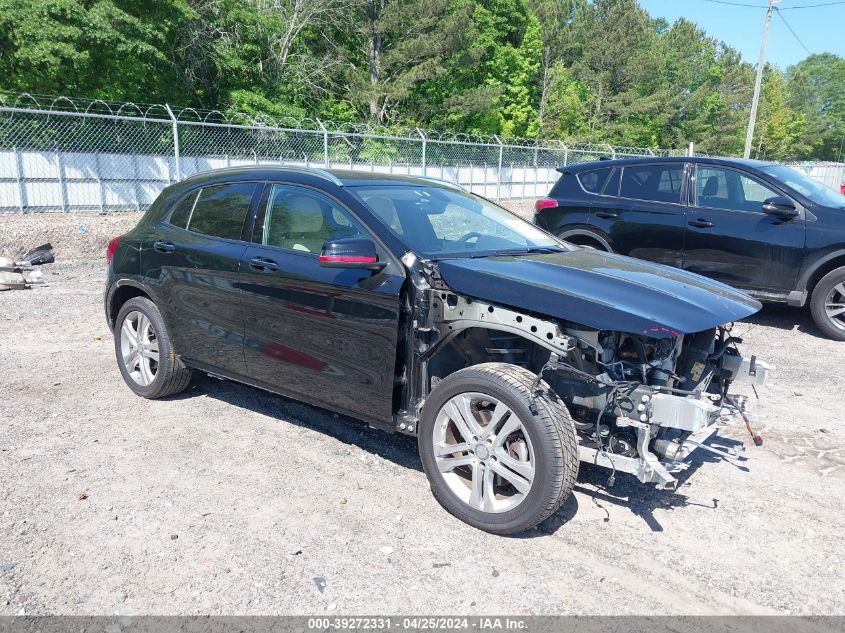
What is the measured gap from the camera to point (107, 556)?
3.10 metres

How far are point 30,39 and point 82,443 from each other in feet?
59.2

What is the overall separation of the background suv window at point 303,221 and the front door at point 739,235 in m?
5.00

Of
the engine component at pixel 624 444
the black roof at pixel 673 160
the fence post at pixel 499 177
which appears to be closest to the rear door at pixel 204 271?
the engine component at pixel 624 444

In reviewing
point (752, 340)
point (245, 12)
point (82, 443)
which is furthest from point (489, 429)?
point (245, 12)

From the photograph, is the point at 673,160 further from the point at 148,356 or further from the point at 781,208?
the point at 148,356

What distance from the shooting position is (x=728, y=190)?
751 cm

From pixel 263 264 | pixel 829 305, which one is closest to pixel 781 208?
pixel 829 305

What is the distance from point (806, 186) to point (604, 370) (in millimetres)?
5739

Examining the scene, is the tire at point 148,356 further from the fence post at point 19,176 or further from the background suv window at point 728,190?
the fence post at point 19,176

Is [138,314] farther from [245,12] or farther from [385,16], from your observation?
[385,16]

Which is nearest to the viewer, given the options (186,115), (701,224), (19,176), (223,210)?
(223,210)

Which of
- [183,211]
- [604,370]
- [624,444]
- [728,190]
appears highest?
[728,190]

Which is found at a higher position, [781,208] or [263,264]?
[781,208]

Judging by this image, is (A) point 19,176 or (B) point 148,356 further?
(A) point 19,176
